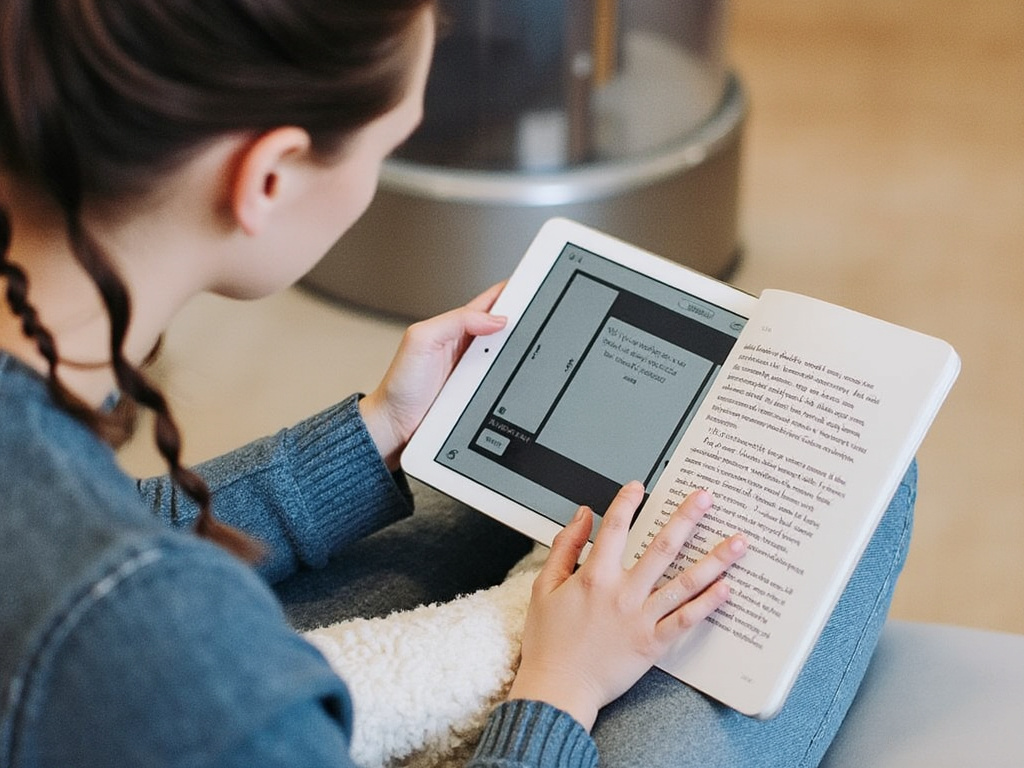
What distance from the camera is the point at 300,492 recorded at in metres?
0.82

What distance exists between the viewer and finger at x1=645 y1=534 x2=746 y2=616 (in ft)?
2.24

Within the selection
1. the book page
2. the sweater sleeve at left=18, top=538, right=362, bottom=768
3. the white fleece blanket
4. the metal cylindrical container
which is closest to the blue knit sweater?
the sweater sleeve at left=18, top=538, right=362, bottom=768

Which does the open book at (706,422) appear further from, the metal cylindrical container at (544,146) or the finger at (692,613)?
the metal cylindrical container at (544,146)

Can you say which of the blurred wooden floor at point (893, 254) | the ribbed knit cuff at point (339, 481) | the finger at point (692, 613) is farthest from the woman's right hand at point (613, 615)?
the blurred wooden floor at point (893, 254)

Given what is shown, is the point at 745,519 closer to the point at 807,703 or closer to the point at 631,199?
the point at 807,703

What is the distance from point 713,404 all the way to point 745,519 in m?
0.08

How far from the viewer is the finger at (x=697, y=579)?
68 cm

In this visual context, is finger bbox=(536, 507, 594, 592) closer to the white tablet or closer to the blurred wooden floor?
the white tablet

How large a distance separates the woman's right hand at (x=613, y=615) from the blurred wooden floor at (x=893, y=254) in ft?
2.37

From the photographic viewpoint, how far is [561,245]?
866mm

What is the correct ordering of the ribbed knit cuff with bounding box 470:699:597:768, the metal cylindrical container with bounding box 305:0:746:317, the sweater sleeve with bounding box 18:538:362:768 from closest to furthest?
the sweater sleeve with bounding box 18:538:362:768 → the ribbed knit cuff with bounding box 470:699:597:768 → the metal cylindrical container with bounding box 305:0:746:317

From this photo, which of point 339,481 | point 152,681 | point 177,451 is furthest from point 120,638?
point 339,481

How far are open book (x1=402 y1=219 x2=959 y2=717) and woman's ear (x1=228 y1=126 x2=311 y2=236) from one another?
268mm

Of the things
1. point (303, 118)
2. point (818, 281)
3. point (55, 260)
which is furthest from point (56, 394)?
point (818, 281)
